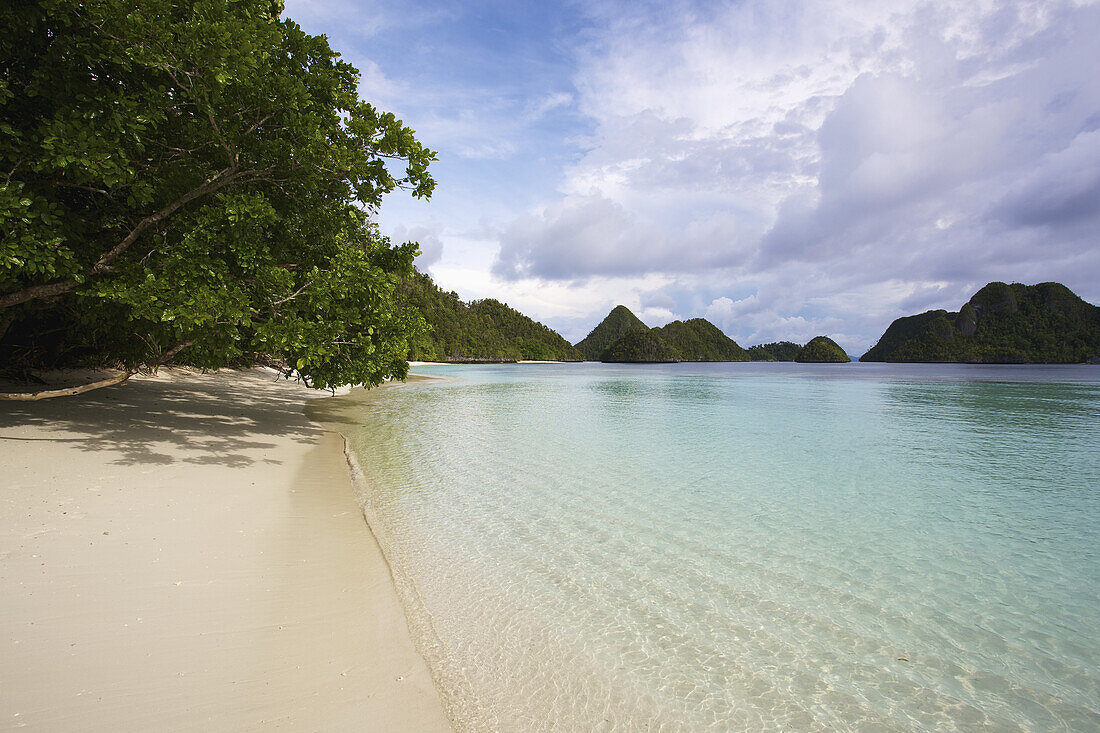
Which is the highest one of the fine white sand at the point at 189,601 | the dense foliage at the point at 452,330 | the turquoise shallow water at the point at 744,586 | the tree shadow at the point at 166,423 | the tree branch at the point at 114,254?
the dense foliage at the point at 452,330

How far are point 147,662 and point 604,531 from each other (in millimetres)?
5747

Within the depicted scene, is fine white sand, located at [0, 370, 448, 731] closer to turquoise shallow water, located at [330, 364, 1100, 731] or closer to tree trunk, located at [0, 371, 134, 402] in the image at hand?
turquoise shallow water, located at [330, 364, 1100, 731]

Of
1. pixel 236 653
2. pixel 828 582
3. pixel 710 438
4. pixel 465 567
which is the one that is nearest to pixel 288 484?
pixel 465 567

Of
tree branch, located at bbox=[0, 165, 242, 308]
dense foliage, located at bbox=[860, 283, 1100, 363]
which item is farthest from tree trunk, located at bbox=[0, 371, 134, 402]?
dense foliage, located at bbox=[860, 283, 1100, 363]

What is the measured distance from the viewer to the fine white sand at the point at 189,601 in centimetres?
331

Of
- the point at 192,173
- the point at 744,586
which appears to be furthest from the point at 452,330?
the point at 744,586

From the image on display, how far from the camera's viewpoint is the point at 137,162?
9.12 metres

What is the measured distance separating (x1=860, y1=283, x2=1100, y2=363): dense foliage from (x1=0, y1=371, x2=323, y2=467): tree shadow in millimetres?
225461

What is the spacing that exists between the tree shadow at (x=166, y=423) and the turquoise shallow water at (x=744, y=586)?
108 inches

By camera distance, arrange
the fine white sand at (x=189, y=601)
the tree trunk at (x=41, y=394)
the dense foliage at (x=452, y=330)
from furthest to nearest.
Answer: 1. the dense foliage at (x=452, y=330)
2. the tree trunk at (x=41, y=394)
3. the fine white sand at (x=189, y=601)

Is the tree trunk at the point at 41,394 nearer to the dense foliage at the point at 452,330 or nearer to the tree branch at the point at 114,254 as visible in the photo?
the tree branch at the point at 114,254

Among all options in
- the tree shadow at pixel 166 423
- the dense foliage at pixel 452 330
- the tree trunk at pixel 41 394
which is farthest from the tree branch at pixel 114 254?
the dense foliage at pixel 452 330

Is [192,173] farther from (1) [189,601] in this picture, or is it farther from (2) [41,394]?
(1) [189,601]

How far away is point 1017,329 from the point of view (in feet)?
565
